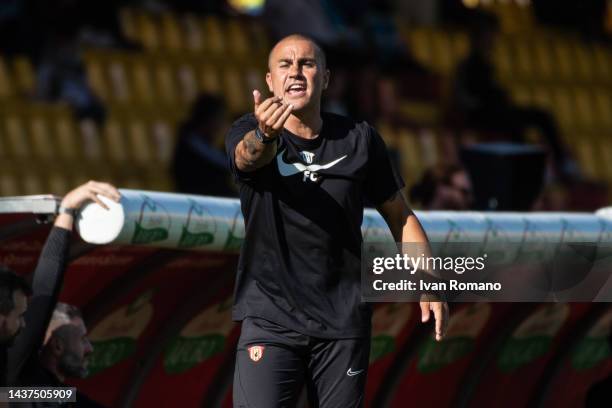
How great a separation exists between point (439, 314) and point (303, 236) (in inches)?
18.7

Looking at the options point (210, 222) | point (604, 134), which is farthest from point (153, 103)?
point (210, 222)

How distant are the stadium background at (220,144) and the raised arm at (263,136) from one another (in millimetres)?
958

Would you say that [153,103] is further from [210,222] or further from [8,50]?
[210,222]

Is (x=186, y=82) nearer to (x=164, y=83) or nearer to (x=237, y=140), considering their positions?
(x=164, y=83)

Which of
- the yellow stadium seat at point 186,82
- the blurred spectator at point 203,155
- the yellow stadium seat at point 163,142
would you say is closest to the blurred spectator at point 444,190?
the blurred spectator at point 203,155

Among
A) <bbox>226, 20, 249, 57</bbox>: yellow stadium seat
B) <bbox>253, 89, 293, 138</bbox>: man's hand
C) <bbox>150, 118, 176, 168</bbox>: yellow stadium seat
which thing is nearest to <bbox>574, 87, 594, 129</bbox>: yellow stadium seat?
<bbox>226, 20, 249, 57</bbox>: yellow stadium seat

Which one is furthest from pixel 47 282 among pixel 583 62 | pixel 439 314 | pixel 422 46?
pixel 583 62

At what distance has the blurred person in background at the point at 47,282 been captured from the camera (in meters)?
4.93

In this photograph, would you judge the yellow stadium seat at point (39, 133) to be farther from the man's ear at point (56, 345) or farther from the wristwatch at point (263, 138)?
the wristwatch at point (263, 138)

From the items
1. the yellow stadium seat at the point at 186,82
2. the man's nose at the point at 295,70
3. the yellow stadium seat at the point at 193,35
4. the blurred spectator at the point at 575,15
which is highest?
the blurred spectator at the point at 575,15

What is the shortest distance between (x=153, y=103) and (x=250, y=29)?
69.7 inches

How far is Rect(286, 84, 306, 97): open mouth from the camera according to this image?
4.75 metres

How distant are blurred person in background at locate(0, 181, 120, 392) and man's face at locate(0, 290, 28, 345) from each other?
0.46 ft

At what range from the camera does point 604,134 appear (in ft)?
55.3
